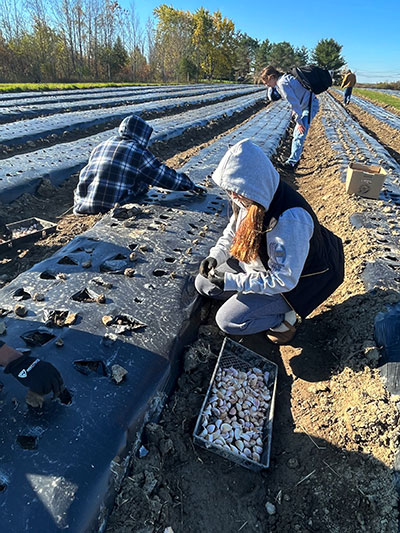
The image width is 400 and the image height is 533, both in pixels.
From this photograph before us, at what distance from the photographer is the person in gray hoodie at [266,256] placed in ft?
5.82

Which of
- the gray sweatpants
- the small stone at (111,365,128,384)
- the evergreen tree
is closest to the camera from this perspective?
the small stone at (111,365,128,384)

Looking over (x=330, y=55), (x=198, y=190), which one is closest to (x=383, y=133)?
(x=198, y=190)

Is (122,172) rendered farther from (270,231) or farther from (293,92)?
(293,92)

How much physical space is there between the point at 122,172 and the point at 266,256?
81.9 inches

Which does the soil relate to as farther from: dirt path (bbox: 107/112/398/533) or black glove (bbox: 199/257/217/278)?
black glove (bbox: 199/257/217/278)

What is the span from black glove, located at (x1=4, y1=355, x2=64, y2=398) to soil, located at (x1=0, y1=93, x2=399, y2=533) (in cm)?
50

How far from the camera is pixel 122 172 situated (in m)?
3.54

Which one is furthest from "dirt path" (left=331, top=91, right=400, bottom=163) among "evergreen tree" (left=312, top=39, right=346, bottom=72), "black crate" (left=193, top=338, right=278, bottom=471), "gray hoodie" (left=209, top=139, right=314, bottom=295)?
"evergreen tree" (left=312, top=39, right=346, bottom=72)

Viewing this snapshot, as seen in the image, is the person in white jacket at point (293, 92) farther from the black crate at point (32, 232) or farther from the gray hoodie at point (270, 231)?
the gray hoodie at point (270, 231)

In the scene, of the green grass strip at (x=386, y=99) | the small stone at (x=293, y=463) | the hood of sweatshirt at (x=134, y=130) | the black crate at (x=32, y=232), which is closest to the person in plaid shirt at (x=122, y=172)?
the hood of sweatshirt at (x=134, y=130)

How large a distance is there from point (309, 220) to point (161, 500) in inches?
60.3

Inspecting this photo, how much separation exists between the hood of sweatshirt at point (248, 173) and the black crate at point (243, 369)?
0.94 m

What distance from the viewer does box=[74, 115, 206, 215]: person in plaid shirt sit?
350cm

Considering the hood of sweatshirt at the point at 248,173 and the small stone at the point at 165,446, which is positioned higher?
the hood of sweatshirt at the point at 248,173
